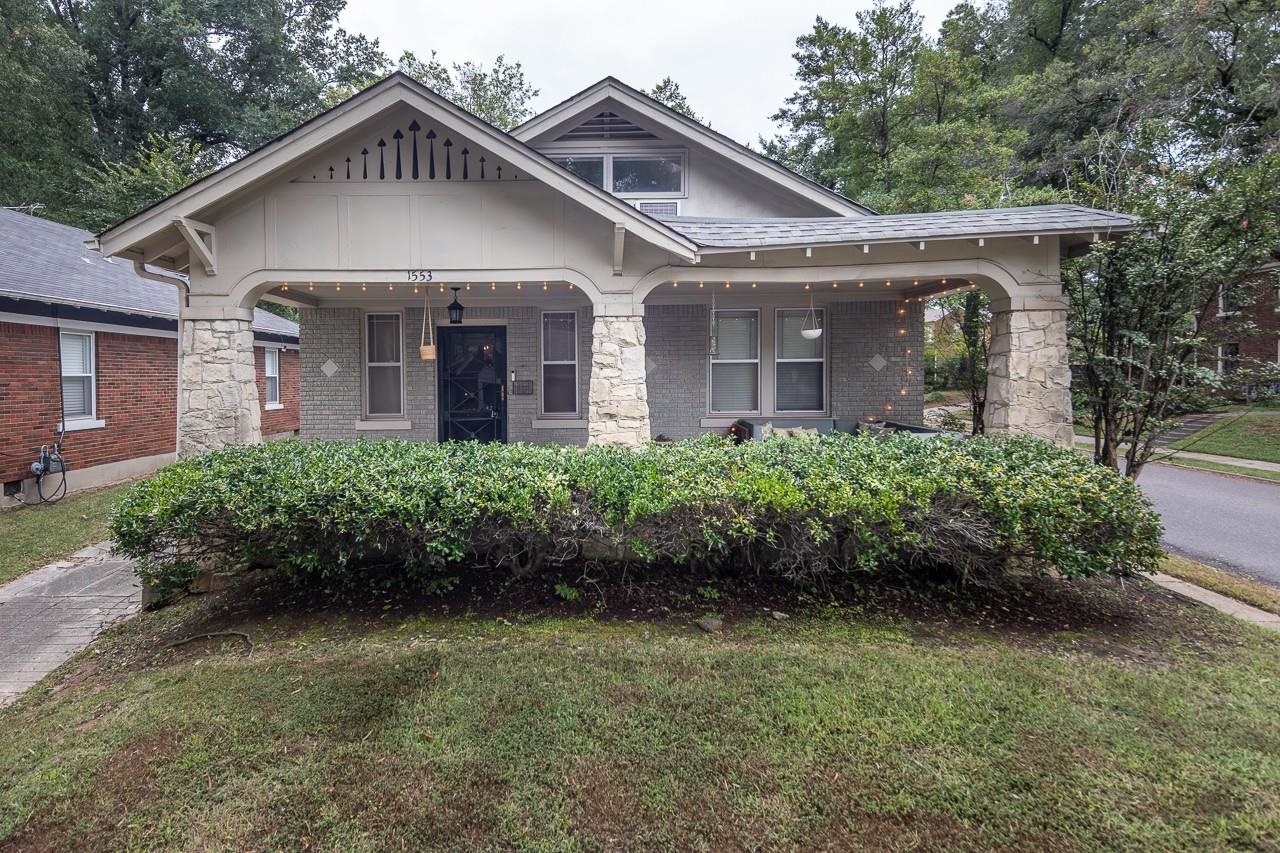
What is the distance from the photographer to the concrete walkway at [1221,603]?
414cm

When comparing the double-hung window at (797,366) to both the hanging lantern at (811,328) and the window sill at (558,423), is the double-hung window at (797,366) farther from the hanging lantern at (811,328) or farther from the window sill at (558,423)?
the window sill at (558,423)

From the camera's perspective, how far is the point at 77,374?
9094 millimetres

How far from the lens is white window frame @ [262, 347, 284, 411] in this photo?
45.0 feet

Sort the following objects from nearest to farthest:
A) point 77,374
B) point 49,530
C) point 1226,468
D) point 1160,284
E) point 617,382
Result: point 1160,284 < point 617,382 < point 49,530 < point 77,374 < point 1226,468

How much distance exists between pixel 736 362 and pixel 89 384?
35.6ft

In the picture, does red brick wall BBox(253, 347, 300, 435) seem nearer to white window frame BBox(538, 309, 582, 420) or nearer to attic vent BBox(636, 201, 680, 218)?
white window frame BBox(538, 309, 582, 420)

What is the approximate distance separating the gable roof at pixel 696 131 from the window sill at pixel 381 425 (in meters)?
4.73

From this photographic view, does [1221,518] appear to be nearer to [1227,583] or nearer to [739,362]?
[1227,583]

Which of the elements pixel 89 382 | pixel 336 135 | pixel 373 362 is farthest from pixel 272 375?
pixel 336 135

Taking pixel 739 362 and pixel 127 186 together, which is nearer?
pixel 739 362

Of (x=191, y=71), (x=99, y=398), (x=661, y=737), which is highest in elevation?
(x=191, y=71)

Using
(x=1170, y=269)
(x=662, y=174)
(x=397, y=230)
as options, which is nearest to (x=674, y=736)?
(x=397, y=230)

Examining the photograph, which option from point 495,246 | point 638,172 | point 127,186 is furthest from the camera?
point 127,186

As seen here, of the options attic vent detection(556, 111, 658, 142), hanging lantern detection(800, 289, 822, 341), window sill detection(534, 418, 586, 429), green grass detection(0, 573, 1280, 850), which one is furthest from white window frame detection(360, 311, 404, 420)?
hanging lantern detection(800, 289, 822, 341)
